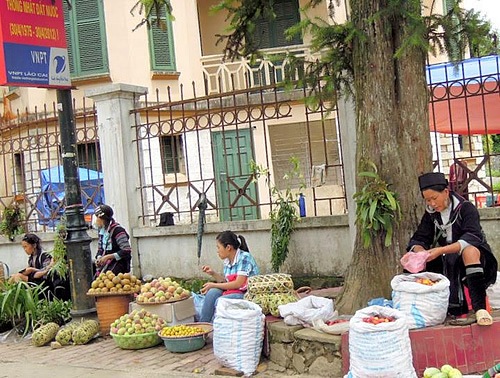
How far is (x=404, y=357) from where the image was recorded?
5004 millimetres

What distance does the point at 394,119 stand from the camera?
6.28m

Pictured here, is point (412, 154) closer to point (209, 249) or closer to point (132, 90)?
point (209, 249)

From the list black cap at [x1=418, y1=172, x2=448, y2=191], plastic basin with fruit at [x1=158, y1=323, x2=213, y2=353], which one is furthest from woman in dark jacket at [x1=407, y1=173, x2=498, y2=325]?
plastic basin with fruit at [x1=158, y1=323, x2=213, y2=353]

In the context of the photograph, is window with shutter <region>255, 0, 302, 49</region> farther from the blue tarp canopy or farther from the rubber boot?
the rubber boot

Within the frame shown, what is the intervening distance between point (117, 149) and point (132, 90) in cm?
92

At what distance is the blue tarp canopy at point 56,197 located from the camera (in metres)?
11.2

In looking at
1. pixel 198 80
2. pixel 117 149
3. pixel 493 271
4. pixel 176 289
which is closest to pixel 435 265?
pixel 493 271

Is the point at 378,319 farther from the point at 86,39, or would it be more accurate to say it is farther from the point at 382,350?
the point at 86,39

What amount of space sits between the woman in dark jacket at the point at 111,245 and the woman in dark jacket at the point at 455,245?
13.2ft

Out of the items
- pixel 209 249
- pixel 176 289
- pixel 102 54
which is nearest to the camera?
pixel 176 289

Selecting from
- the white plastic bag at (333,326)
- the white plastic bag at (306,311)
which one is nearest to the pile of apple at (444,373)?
the white plastic bag at (333,326)

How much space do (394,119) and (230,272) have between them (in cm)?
247

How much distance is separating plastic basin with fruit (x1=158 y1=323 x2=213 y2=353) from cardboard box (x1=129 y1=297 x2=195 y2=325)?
389 mm

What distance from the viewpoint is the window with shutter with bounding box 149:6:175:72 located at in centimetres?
1603
